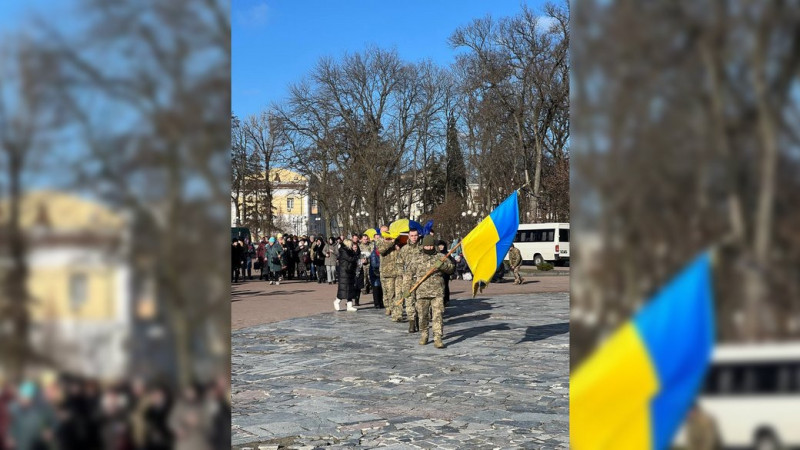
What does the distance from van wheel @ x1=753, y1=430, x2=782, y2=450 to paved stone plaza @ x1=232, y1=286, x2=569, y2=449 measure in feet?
16.2

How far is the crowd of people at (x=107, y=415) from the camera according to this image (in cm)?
149

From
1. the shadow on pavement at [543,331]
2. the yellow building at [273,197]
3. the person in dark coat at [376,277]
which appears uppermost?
the yellow building at [273,197]

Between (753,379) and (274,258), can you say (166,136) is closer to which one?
(753,379)

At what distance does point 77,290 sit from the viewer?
153 cm

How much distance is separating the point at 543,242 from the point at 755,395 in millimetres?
35917

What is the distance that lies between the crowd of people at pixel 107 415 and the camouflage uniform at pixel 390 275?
12842 mm

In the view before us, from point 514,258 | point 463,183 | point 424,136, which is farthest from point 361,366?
point 463,183

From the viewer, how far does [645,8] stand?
1.25 metres

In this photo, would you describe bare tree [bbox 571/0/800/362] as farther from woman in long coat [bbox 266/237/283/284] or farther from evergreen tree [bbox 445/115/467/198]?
evergreen tree [bbox 445/115/467/198]

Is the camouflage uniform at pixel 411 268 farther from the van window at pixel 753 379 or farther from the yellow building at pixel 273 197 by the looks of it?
the yellow building at pixel 273 197

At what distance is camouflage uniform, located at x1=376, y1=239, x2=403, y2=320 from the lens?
14680mm

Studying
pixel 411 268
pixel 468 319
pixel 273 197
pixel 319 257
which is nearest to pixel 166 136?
pixel 411 268

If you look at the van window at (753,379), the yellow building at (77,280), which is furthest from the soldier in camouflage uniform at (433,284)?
the van window at (753,379)

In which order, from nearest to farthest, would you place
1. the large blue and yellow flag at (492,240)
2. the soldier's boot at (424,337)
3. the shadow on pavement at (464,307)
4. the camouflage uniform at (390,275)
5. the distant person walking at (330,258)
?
the large blue and yellow flag at (492,240) → the soldier's boot at (424,337) → the camouflage uniform at (390,275) → the shadow on pavement at (464,307) → the distant person walking at (330,258)
